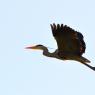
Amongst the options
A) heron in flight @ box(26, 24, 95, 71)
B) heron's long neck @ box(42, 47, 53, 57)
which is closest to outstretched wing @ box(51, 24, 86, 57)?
heron in flight @ box(26, 24, 95, 71)

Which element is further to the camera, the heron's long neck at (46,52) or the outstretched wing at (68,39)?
the heron's long neck at (46,52)

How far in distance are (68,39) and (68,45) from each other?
57cm

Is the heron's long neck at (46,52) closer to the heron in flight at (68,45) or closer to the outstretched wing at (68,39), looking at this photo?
the heron in flight at (68,45)

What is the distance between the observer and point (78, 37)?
5362cm

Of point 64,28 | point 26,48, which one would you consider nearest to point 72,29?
point 64,28

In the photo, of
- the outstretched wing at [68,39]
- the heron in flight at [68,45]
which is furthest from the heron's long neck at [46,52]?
the outstretched wing at [68,39]

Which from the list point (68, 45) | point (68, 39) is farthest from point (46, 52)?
point (68, 39)

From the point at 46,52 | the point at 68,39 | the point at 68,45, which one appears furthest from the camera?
the point at 46,52

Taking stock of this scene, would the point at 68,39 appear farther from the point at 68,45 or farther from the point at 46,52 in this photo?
the point at 46,52

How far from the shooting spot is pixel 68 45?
2147 inches

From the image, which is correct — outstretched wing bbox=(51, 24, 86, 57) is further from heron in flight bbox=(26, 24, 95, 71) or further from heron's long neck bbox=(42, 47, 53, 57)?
heron's long neck bbox=(42, 47, 53, 57)

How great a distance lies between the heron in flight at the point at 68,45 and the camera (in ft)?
176

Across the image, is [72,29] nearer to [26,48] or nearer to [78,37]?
[78,37]

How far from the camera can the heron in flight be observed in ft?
176
